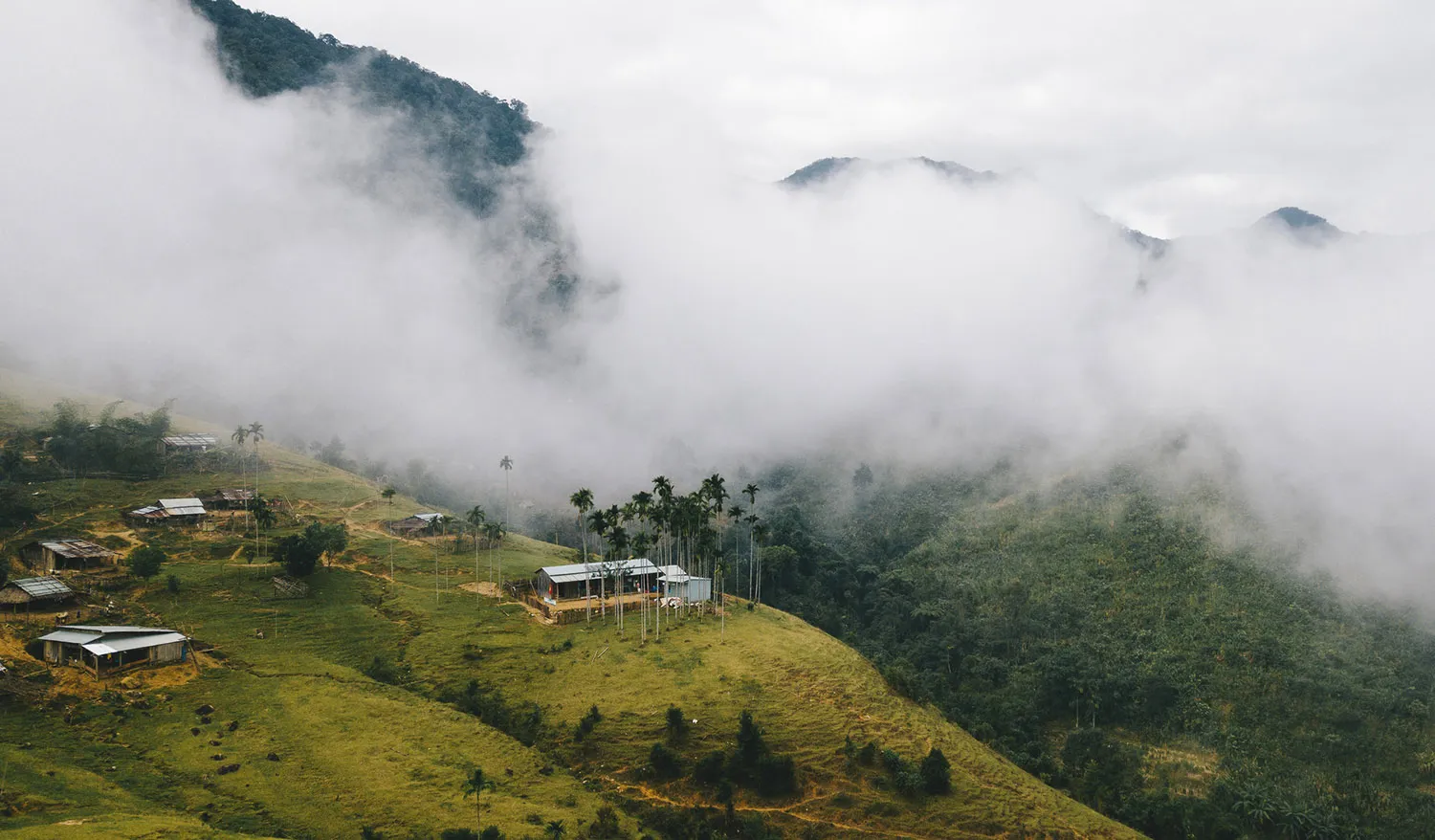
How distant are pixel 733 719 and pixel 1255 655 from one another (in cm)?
7838

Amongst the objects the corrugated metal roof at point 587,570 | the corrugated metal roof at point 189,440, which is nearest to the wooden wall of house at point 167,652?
the corrugated metal roof at point 587,570

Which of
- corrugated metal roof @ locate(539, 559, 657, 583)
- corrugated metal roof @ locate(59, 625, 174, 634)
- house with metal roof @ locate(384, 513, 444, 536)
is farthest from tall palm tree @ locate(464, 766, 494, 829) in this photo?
house with metal roof @ locate(384, 513, 444, 536)

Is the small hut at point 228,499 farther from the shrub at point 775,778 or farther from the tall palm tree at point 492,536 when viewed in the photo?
the shrub at point 775,778

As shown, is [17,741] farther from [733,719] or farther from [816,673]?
[816,673]

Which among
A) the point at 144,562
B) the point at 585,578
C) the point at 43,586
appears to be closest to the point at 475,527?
the point at 585,578

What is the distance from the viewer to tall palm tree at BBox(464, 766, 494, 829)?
52.5m

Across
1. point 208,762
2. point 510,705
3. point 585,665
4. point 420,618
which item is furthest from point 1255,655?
point 208,762

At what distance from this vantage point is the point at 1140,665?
11144cm

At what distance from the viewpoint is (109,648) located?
69312 millimetres

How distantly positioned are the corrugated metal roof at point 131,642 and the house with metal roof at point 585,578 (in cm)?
3857

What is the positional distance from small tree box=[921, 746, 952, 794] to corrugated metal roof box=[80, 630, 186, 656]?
227 feet

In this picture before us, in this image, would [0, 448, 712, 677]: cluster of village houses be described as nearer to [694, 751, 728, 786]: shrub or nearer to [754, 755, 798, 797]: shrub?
[694, 751, 728, 786]: shrub

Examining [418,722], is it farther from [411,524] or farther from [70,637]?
[411,524]

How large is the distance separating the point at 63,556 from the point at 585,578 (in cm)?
5718
